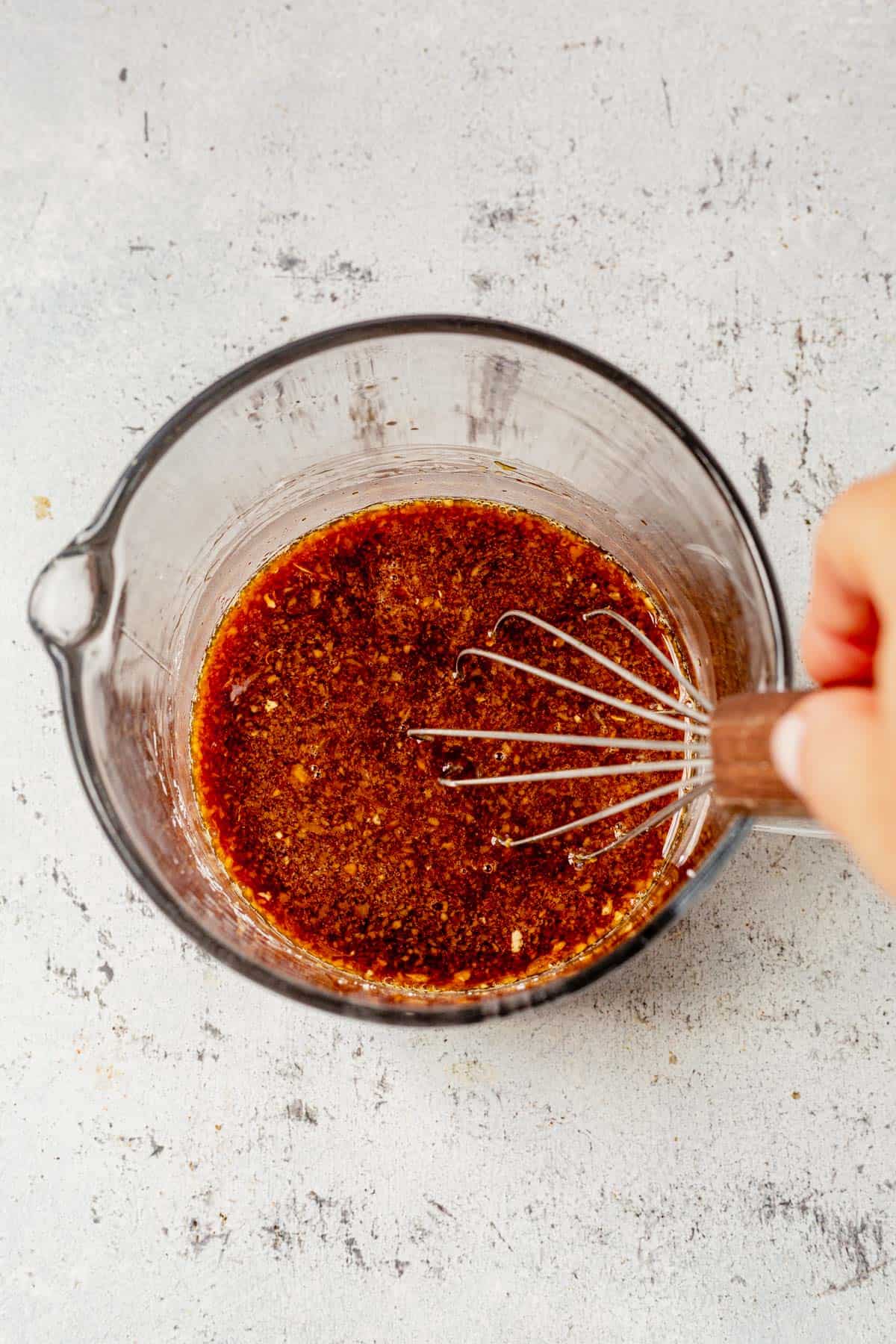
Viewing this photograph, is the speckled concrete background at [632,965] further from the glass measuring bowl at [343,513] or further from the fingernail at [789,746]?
the fingernail at [789,746]

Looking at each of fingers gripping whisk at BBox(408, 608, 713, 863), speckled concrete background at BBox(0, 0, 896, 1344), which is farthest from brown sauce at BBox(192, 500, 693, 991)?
speckled concrete background at BBox(0, 0, 896, 1344)

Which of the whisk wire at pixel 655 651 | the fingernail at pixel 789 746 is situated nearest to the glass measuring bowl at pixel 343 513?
the whisk wire at pixel 655 651

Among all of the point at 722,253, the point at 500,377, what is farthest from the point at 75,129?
the point at 722,253

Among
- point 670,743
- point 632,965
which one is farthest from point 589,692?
point 632,965

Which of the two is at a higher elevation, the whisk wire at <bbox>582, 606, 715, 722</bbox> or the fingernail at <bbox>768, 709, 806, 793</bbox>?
the fingernail at <bbox>768, 709, 806, 793</bbox>

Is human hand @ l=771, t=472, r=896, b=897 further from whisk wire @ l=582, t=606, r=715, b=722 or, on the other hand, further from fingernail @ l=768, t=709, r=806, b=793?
whisk wire @ l=582, t=606, r=715, b=722

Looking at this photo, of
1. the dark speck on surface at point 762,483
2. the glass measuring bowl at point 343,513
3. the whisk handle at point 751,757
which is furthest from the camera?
the dark speck on surface at point 762,483

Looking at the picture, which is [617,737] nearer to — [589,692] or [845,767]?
[589,692]

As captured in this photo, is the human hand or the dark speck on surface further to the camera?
the dark speck on surface
